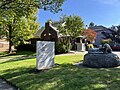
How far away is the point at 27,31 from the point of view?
35.3 meters

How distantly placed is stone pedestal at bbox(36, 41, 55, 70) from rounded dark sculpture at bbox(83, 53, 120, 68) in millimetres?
3677

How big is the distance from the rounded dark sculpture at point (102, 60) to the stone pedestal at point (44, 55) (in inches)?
145

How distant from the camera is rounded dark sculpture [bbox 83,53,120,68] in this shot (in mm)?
14711

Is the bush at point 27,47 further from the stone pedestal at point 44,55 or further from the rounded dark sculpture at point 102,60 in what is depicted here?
the stone pedestal at point 44,55

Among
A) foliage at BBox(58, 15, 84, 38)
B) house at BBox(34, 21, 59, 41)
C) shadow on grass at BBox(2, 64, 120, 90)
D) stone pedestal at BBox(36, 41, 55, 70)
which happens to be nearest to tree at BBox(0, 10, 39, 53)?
foliage at BBox(58, 15, 84, 38)

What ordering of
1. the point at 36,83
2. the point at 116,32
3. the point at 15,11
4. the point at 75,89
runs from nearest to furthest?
the point at 75,89, the point at 36,83, the point at 15,11, the point at 116,32

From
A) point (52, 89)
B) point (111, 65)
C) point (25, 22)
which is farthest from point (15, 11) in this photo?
point (25, 22)

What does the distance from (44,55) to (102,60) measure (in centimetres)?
453

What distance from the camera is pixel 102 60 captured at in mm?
14797

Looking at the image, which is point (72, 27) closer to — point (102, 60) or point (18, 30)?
point (18, 30)

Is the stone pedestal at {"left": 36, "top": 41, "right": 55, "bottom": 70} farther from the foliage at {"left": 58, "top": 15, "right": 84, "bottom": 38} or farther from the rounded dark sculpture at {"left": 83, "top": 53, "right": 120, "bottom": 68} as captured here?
the foliage at {"left": 58, "top": 15, "right": 84, "bottom": 38}

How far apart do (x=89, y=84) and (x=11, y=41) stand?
1147 inches

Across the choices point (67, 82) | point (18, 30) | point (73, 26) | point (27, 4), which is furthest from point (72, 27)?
point (67, 82)

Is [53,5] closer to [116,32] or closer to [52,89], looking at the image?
[52,89]
